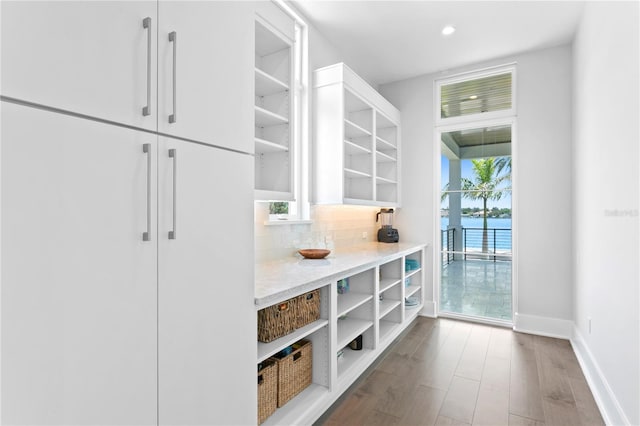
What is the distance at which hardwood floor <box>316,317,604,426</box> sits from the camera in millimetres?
2152

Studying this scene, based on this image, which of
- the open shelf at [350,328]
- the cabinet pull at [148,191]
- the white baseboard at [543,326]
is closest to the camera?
the cabinet pull at [148,191]

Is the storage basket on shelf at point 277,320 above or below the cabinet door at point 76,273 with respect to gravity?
below

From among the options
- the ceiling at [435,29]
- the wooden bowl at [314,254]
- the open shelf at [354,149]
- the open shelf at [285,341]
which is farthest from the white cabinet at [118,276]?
the ceiling at [435,29]

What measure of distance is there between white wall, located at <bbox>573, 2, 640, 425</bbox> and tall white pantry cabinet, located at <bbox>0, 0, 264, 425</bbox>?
191 centimetres

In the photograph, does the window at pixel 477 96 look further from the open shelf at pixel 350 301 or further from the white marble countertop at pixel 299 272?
the open shelf at pixel 350 301

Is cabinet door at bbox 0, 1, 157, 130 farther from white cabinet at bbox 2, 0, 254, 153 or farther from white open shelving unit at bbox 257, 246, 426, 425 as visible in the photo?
white open shelving unit at bbox 257, 246, 426, 425

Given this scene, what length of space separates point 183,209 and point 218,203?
167 mm

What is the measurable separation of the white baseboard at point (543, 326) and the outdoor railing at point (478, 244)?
2.24ft

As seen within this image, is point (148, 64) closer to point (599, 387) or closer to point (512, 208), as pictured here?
point (599, 387)

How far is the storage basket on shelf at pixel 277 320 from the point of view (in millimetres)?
1819

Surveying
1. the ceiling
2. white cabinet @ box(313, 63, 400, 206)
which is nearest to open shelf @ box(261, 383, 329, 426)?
white cabinet @ box(313, 63, 400, 206)

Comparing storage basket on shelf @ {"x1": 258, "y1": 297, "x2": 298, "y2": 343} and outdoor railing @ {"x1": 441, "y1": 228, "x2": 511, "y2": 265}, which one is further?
outdoor railing @ {"x1": 441, "y1": 228, "x2": 511, "y2": 265}

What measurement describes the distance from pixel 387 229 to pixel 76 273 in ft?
12.0

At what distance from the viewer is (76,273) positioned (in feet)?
3.12
